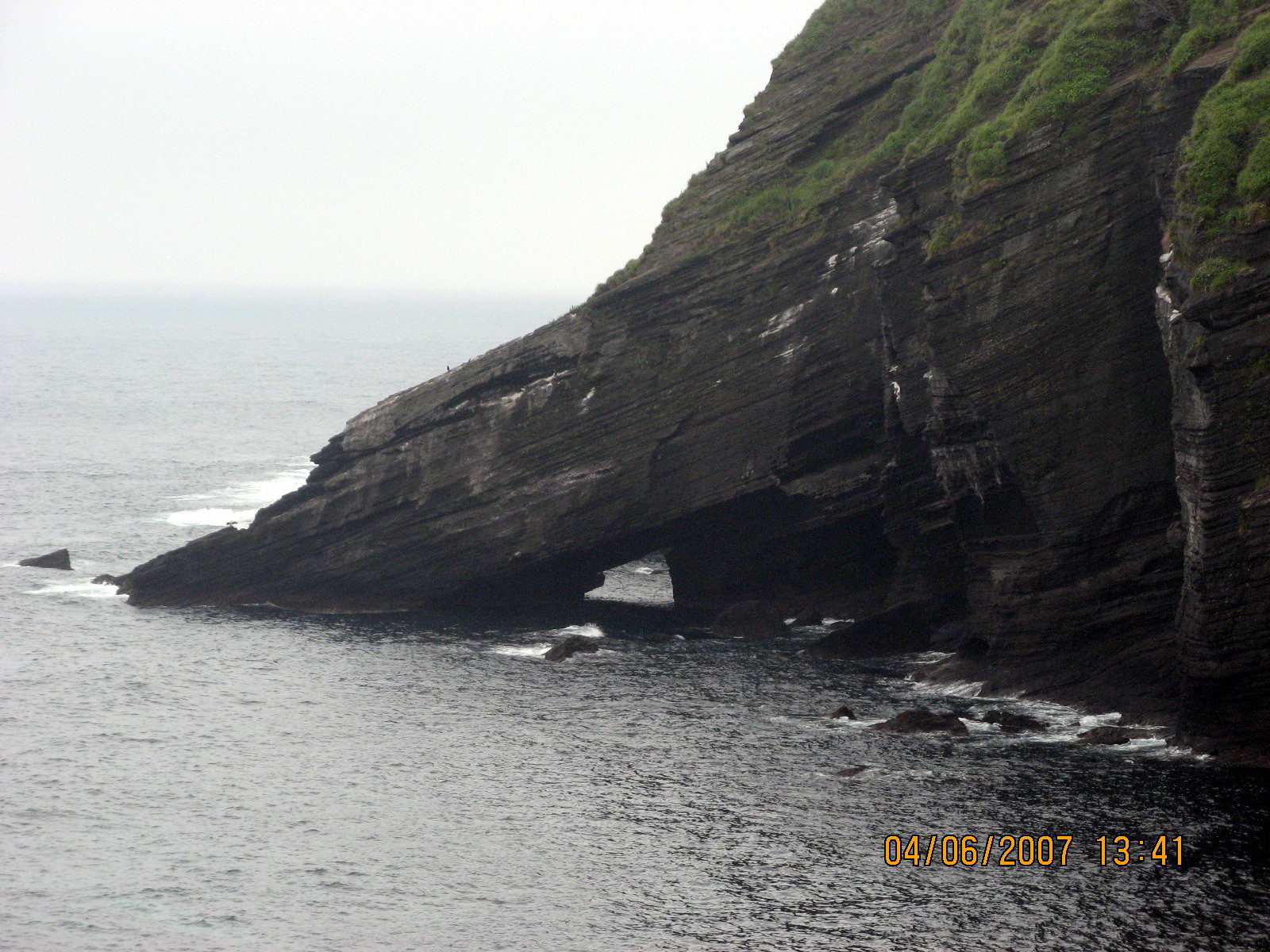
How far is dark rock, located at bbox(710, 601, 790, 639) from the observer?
67.3 meters

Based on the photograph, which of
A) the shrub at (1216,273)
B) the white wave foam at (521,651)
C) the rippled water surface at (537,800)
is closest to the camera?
the rippled water surface at (537,800)

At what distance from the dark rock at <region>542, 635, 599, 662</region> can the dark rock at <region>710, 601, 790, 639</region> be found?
6.52m

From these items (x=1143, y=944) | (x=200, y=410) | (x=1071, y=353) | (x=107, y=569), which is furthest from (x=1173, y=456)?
(x=200, y=410)

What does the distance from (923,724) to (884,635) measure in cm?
1174

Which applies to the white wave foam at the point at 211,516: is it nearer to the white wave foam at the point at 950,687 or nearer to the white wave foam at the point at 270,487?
the white wave foam at the point at 270,487

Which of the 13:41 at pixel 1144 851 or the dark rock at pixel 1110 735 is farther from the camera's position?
the dark rock at pixel 1110 735

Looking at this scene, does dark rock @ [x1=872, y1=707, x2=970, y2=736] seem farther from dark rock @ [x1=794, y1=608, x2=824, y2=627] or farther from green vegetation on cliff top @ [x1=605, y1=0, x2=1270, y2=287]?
green vegetation on cliff top @ [x1=605, y1=0, x2=1270, y2=287]

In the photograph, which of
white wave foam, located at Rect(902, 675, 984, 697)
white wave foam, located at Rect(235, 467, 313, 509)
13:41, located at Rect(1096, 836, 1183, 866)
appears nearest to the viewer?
13:41, located at Rect(1096, 836, 1183, 866)

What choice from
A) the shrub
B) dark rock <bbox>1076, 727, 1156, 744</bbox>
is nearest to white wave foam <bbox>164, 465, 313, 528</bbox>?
dark rock <bbox>1076, 727, 1156, 744</bbox>

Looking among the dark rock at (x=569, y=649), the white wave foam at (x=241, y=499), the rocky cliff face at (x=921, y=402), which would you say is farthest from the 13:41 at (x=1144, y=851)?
the white wave foam at (x=241, y=499)

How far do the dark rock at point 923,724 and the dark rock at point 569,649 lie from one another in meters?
16.6

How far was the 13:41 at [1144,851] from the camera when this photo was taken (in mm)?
40219
